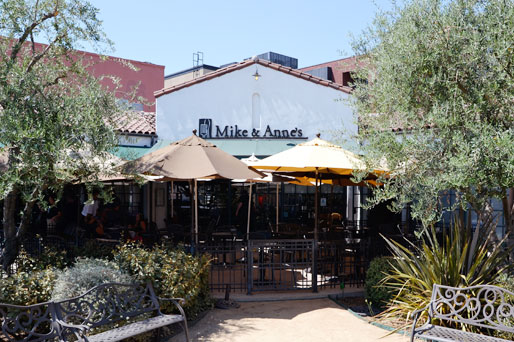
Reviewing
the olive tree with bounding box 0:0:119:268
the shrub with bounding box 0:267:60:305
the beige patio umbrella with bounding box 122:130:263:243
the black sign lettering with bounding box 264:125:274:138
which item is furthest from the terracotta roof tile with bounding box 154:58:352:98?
the shrub with bounding box 0:267:60:305

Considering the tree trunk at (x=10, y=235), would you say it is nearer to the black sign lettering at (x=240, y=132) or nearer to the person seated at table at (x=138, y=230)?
the person seated at table at (x=138, y=230)

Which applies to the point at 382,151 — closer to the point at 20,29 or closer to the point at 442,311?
the point at 442,311

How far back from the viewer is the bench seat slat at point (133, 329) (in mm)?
4312

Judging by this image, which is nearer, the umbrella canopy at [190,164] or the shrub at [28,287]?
the shrub at [28,287]

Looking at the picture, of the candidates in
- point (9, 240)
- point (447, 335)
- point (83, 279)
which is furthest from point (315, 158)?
point (9, 240)

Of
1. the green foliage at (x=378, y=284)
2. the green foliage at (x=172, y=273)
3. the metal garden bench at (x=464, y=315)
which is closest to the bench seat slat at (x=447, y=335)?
the metal garden bench at (x=464, y=315)

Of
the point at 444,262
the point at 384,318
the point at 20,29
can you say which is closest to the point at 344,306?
the point at 384,318

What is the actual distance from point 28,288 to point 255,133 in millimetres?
11241

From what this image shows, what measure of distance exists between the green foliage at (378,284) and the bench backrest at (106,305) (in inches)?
123

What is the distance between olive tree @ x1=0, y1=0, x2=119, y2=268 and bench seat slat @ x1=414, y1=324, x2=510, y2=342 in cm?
424

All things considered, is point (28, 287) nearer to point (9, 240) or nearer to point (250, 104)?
point (9, 240)

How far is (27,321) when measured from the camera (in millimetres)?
4910

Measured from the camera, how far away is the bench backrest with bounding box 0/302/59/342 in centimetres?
408

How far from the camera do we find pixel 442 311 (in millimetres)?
5250
